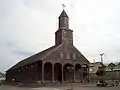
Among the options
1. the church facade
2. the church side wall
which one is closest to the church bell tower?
the church facade

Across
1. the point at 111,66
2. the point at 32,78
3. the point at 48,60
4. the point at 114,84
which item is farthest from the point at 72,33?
the point at 111,66

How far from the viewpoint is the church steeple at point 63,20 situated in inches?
2074

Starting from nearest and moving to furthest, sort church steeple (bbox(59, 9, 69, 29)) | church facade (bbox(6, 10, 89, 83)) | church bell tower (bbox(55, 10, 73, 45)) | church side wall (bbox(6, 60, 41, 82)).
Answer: church facade (bbox(6, 10, 89, 83)) → church side wall (bbox(6, 60, 41, 82)) → church bell tower (bbox(55, 10, 73, 45)) → church steeple (bbox(59, 9, 69, 29))

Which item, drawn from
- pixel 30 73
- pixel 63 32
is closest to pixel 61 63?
pixel 63 32

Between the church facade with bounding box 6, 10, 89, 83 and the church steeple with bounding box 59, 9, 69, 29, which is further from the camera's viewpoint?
the church steeple with bounding box 59, 9, 69, 29

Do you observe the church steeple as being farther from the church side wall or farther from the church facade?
the church side wall

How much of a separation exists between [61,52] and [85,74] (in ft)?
34.8

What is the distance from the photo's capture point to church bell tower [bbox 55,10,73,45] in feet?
168

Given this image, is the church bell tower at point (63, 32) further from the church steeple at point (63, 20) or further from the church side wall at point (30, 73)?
the church side wall at point (30, 73)

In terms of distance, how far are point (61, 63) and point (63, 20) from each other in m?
11.6

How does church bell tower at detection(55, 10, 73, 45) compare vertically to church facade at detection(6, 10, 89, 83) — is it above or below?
above

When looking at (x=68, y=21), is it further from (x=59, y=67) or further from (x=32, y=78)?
(x=32, y=78)

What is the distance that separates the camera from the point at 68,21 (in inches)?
2136

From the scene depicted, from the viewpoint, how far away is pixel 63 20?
53219mm
